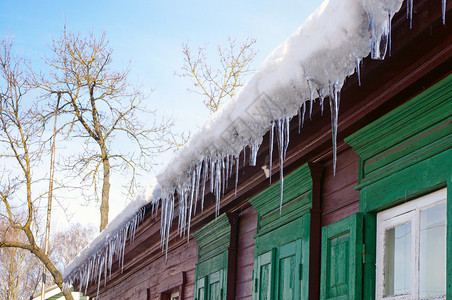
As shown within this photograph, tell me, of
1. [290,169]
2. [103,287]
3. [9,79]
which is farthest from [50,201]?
[290,169]

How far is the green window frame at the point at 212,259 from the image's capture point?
6539 mm

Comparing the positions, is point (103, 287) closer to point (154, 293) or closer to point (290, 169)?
point (154, 293)

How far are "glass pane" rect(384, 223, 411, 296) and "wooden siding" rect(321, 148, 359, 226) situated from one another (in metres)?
0.49

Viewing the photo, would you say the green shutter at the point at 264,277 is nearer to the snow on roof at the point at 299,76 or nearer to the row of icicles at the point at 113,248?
the snow on roof at the point at 299,76

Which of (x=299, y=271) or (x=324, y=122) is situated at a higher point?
(x=324, y=122)

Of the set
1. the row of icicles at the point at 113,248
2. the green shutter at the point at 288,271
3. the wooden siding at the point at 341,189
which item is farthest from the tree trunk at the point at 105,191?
the wooden siding at the point at 341,189

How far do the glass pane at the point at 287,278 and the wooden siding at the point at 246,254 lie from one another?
0.85 metres

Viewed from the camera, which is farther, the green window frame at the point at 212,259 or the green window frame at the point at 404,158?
the green window frame at the point at 212,259

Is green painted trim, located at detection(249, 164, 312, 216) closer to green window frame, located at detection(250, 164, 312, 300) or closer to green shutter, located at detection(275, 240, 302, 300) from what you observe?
green window frame, located at detection(250, 164, 312, 300)

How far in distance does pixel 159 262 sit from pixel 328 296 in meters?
5.55

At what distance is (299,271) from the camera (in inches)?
187

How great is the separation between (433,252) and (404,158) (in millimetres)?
509

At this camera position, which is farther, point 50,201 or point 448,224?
point 50,201

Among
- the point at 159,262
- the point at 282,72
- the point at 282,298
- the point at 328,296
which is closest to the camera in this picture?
the point at 282,72
